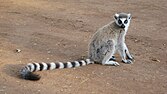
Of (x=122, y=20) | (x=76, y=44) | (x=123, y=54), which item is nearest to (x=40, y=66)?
(x=123, y=54)

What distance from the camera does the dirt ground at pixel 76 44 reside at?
6.78 m

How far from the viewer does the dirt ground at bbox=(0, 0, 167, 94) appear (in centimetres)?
678

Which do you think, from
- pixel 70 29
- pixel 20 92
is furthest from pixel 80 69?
pixel 70 29

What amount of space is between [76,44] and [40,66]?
2104 mm

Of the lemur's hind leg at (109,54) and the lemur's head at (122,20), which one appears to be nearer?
the lemur's hind leg at (109,54)

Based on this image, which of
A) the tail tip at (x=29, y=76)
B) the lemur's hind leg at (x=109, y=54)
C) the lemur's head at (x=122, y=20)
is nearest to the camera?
the tail tip at (x=29, y=76)

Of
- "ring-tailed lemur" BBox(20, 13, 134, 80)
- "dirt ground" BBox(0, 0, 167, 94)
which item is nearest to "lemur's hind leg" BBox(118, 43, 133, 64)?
"ring-tailed lemur" BBox(20, 13, 134, 80)

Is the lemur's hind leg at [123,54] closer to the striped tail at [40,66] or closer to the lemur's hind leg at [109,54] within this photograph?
the lemur's hind leg at [109,54]

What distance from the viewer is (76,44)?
916cm

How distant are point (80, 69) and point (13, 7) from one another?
246 inches

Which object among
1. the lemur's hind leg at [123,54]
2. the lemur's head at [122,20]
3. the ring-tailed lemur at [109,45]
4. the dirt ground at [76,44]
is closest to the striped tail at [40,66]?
the ring-tailed lemur at [109,45]

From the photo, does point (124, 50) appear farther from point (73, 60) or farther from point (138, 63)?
point (73, 60)

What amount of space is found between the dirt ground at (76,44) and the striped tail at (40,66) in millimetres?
102

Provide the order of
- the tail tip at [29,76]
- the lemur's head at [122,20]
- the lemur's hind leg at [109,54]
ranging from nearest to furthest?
the tail tip at [29,76] < the lemur's hind leg at [109,54] < the lemur's head at [122,20]
